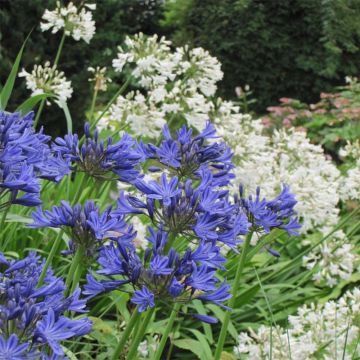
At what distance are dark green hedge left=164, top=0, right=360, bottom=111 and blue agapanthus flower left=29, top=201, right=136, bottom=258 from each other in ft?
40.7

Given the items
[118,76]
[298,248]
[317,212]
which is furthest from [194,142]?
[118,76]

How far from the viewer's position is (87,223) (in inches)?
61.1

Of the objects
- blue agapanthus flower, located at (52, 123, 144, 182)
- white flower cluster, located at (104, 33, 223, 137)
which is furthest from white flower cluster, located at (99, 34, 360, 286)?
blue agapanthus flower, located at (52, 123, 144, 182)

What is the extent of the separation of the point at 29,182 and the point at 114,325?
2.38 meters

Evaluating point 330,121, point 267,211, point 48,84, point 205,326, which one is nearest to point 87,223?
point 267,211

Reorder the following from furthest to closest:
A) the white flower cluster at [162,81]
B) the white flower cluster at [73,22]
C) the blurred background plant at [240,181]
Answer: the white flower cluster at [73,22]
the white flower cluster at [162,81]
the blurred background plant at [240,181]

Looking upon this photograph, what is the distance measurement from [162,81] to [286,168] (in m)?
1.03

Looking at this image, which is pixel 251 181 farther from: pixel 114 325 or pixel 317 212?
pixel 114 325

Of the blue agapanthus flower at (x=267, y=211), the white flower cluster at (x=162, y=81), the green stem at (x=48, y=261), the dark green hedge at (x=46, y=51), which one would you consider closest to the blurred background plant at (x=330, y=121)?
the dark green hedge at (x=46, y=51)

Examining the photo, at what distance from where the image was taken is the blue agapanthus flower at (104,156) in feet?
5.64

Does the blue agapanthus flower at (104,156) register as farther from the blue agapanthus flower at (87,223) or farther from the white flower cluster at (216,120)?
the white flower cluster at (216,120)

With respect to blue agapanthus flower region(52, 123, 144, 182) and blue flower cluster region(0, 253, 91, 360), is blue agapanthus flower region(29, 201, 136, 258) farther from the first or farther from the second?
blue flower cluster region(0, 253, 91, 360)

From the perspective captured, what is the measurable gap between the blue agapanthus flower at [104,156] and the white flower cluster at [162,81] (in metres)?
2.16

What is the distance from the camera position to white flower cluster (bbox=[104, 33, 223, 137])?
12.9 ft
